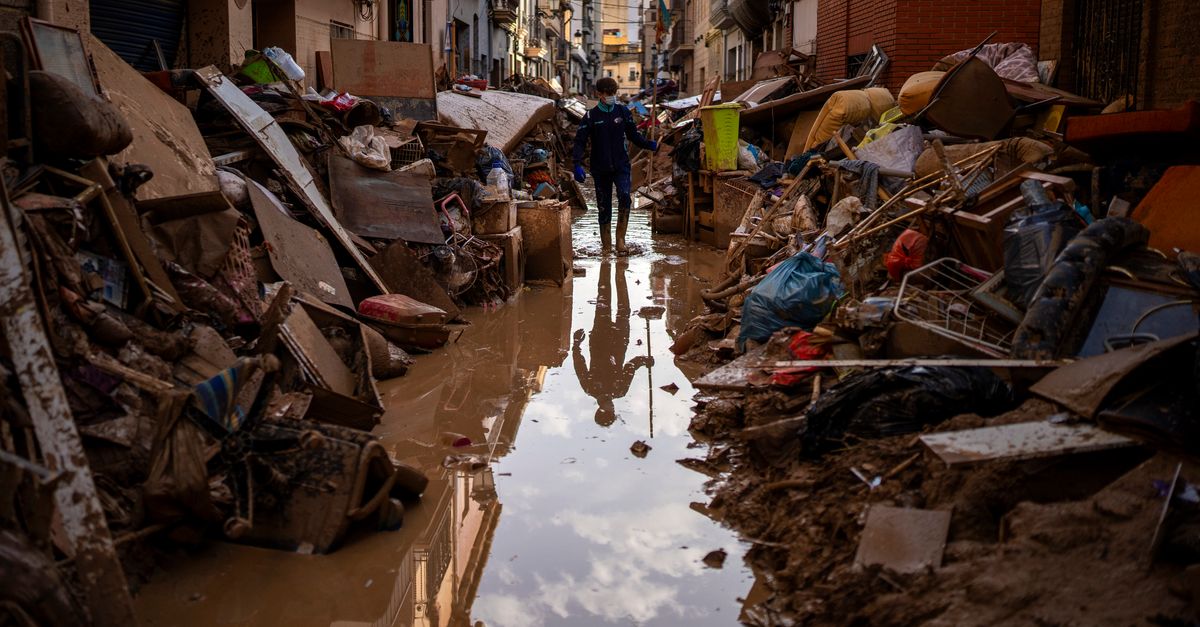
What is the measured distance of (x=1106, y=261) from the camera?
466 centimetres

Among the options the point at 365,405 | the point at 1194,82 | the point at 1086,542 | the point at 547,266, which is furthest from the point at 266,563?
the point at 1194,82

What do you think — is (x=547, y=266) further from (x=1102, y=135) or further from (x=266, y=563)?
(x=266, y=563)

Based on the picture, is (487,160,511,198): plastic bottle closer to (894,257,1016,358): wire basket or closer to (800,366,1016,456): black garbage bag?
(894,257,1016,358): wire basket

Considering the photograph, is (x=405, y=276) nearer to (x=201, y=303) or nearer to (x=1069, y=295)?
(x=201, y=303)

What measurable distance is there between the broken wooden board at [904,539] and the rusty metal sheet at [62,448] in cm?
240

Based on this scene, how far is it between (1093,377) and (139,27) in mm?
9216

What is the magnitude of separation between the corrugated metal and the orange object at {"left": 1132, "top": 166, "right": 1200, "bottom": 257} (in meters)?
8.47

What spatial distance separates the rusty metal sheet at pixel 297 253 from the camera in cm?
675

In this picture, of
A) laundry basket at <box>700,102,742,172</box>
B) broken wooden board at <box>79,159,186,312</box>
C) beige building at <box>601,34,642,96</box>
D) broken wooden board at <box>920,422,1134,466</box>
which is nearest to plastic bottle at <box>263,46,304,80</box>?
laundry basket at <box>700,102,742,172</box>

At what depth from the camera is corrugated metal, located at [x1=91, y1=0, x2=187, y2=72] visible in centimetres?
910

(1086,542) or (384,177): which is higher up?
(384,177)

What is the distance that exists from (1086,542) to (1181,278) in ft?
6.61

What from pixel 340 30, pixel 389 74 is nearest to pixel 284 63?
pixel 389 74

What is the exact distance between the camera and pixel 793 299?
21.0 ft
